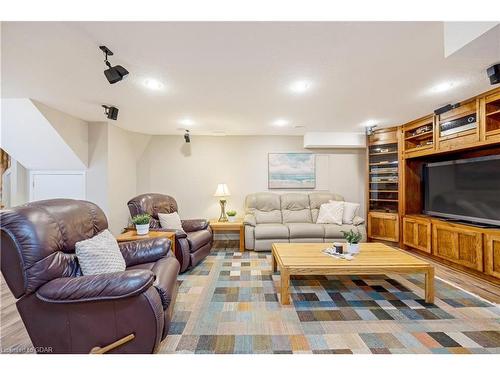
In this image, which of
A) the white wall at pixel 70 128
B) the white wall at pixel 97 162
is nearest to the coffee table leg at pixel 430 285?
the white wall at pixel 97 162

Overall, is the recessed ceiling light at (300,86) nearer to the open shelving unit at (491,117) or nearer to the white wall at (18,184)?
the open shelving unit at (491,117)

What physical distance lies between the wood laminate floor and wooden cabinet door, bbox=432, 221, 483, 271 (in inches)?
6.4

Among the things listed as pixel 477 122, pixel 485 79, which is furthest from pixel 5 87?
pixel 477 122

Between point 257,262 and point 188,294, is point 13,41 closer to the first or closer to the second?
point 188,294

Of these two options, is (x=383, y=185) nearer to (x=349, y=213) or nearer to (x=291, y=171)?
(x=349, y=213)

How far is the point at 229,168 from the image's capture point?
15.5 feet

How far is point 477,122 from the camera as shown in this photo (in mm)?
2652

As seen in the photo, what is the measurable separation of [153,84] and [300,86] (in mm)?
1516

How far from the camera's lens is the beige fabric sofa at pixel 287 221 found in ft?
12.7

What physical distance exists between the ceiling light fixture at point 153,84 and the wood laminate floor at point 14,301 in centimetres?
235

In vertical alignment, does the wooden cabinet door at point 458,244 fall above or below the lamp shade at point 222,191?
below

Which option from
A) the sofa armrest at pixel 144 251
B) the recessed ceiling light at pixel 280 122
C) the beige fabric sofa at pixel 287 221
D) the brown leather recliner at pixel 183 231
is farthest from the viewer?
the beige fabric sofa at pixel 287 221

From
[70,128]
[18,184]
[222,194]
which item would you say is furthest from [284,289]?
[18,184]
